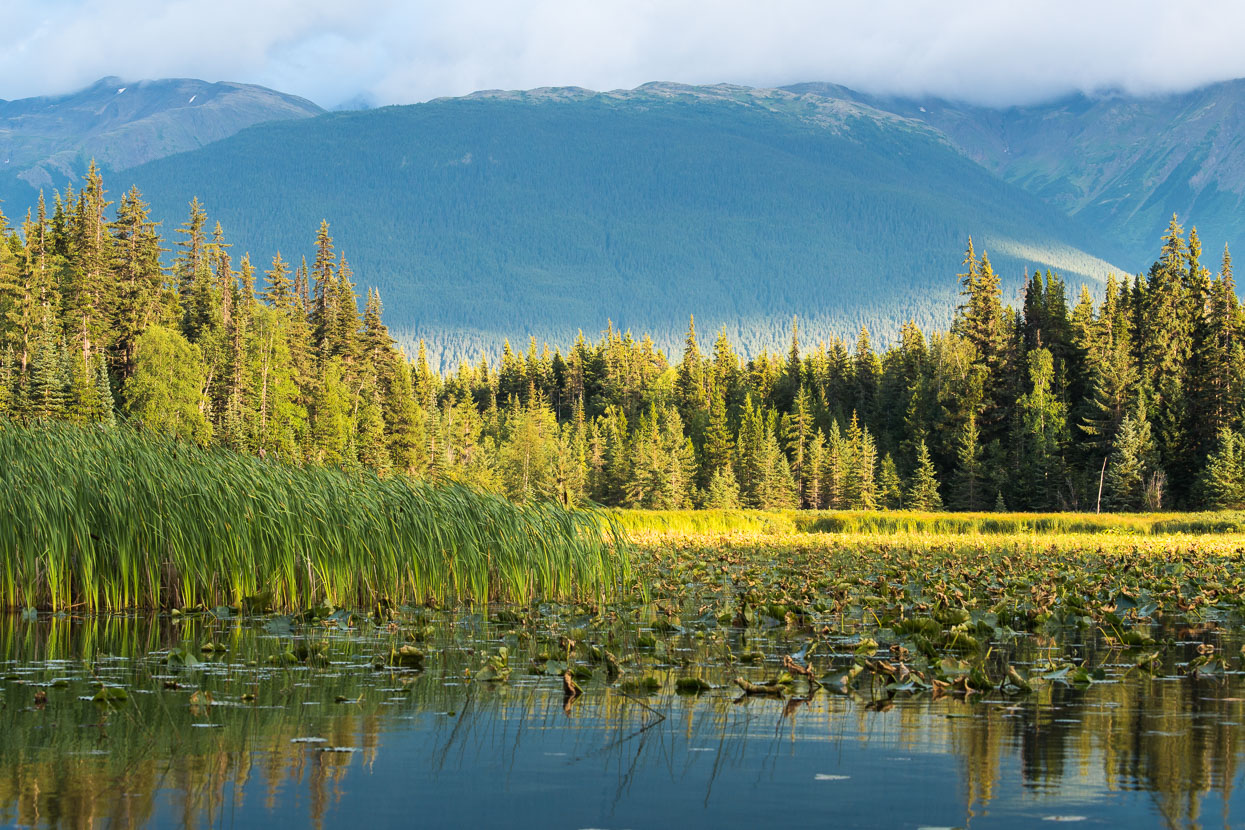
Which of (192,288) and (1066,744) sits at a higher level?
(192,288)

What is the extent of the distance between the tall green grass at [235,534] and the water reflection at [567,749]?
3179mm

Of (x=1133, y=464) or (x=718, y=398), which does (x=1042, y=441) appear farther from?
(x=718, y=398)

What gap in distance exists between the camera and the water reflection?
5664 mm

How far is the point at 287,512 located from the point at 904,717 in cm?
788

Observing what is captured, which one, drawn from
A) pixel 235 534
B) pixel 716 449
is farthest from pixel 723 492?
pixel 235 534

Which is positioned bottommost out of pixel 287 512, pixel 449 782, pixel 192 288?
pixel 449 782

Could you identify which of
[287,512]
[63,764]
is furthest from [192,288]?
[63,764]

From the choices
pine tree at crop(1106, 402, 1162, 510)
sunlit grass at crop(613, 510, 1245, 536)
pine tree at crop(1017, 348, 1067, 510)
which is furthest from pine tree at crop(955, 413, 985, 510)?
sunlit grass at crop(613, 510, 1245, 536)

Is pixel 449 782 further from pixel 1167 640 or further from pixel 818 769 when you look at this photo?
pixel 1167 640

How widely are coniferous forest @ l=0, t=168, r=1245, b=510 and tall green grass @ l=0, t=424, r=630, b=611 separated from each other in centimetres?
4538

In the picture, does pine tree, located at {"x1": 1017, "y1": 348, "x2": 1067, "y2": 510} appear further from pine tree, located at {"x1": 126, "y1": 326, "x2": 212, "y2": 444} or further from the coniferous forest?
pine tree, located at {"x1": 126, "y1": 326, "x2": 212, "y2": 444}

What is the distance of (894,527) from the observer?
171 feet

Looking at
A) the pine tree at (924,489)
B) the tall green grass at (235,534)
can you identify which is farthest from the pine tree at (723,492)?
the tall green grass at (235,534)

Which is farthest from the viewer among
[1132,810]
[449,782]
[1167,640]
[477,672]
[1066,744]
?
[1167,640]
